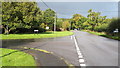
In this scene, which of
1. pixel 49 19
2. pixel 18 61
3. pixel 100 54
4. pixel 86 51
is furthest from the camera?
pixel 49 19

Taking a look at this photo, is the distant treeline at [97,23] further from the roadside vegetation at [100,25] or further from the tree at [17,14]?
the tree at [17,14]

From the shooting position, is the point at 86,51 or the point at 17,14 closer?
the point at 86,51

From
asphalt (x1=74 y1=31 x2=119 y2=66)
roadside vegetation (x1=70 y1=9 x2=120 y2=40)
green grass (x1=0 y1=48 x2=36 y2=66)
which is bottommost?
asphalt (x1=74 y1=31 x2=119 y2=66)

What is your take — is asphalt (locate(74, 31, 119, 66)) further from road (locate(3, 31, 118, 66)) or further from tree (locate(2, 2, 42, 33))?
tree (locate(2, 2, 42, 33))

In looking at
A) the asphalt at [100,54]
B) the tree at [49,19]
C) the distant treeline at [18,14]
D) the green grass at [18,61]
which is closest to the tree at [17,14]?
the distant treeline at [18,14]

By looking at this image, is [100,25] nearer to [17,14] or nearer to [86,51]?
[17,14]

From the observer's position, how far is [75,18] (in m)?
101

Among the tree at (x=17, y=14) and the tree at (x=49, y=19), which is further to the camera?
the tree at (x=49, y=19)

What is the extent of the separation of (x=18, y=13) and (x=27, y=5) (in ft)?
9.00

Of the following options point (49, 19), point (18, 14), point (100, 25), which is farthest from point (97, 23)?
point (18, 14)

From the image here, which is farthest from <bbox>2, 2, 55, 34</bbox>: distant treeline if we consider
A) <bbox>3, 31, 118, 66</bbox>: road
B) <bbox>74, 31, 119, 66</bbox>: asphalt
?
<bbox>74, 31, 119, 66</bbox>: asphalt

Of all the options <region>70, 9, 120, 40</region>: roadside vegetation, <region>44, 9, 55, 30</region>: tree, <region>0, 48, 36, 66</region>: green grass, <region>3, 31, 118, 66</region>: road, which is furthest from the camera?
<region>44, 9, 55, 30</region>: tree

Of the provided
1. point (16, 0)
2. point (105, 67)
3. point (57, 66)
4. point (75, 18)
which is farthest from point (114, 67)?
point (75, 18)

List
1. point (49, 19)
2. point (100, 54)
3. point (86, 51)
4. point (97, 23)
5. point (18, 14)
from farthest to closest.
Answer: point (97, 23), point (49, 19), point (18, 14), point (86, 51), point (100, 54)
